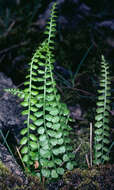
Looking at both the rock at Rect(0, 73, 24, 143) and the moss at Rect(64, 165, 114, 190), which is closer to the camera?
the moss at Rect(64, 165, 114, 190)

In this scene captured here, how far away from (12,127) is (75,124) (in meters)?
0.87

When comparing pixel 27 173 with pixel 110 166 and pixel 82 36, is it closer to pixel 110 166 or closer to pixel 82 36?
pixel 110 166

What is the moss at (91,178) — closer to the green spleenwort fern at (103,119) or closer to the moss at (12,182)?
the green spleenwort fern at (103,119)

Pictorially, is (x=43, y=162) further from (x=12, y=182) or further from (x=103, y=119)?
(x=103, y=119)

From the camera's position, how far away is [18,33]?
13.0 feet

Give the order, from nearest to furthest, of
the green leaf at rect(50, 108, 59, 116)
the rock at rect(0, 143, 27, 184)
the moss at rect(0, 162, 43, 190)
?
the moss at rect(0, 162, 43, 190) → the rock at rect(0, 143, 27, 184) → the green leaf at rect(50, 108, 59, 116)

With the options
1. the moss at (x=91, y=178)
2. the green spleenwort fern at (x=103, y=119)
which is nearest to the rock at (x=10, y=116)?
the moss at (x=91, y=178)

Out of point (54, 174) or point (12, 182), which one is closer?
point (12, 182)

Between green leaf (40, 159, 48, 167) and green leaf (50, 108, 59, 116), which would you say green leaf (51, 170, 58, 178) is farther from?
green leaf (50, 108, 59, 116)

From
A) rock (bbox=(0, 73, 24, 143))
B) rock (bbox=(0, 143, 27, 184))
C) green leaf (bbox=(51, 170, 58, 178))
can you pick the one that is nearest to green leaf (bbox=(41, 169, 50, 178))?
green leaf (bbox=(51, 170, 58, 178))

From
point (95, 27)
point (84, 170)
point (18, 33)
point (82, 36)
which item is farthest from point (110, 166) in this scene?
point (18, 33)

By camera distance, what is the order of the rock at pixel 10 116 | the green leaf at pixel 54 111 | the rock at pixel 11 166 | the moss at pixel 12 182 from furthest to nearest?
the rock at pixel 10 116 < the green leaf at pixel 54 111 < the rock at pixel 11 166 < the moss at pixel 12 182

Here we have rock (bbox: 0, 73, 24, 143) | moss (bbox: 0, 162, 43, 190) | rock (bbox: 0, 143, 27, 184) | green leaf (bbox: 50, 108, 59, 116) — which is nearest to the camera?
moss (bbox: 0, 162, 43, 190)

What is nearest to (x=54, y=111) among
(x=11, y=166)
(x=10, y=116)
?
(x=11, y=166)
